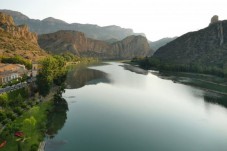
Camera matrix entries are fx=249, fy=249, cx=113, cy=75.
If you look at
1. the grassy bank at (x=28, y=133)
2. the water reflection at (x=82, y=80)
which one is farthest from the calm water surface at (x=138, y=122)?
the water reflection at (x=82, y=80)

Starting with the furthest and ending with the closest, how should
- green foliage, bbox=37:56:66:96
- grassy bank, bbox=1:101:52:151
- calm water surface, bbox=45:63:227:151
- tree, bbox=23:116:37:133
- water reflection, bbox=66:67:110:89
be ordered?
water reflection, bbox=66:67:110:89 → green foliage, bbox=37:56:66:96 → calm water surface, bbox=45:63:227:151 → tree, bbox=23:116:37:133 → grassy bank, bbox=1:101:52:151

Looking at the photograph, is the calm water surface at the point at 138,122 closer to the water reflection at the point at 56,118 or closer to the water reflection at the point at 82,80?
the water reflection at the point at 56,118

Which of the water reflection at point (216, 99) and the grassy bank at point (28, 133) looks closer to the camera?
the grassy bank at point (28, 133)

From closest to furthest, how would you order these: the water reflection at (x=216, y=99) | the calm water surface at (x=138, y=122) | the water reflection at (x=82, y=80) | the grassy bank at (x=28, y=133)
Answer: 1. the grassy bank at (x=28, y=133)
2. the calm water surface at (x=138, y=122)
3. the water reflection at (x=216, y=99)
4. the water reflection at (x=82, y=80)

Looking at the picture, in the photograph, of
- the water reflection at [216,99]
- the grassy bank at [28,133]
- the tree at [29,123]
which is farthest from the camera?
the water reflection at [216,99]

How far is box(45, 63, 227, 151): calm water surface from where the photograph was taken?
5531cm

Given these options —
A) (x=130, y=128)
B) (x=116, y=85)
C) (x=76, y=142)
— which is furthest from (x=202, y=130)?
(x=116, y=85)

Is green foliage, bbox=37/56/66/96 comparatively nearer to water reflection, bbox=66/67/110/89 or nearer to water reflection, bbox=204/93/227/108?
water reflection, bbox=66/67/110/89

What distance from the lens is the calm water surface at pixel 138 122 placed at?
181 feet

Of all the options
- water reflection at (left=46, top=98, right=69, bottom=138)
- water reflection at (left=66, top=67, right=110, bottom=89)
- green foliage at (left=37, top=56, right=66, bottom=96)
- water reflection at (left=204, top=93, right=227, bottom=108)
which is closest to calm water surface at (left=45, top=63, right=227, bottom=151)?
water reflection at (left=46, top=98, right=69, bottom=138)

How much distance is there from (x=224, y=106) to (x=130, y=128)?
45070 mm

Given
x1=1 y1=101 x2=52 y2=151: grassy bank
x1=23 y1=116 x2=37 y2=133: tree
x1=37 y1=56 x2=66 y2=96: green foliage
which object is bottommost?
x1=1 y1=101 x2=52 y2=151: grassy bank

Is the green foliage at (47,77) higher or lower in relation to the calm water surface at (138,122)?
higher

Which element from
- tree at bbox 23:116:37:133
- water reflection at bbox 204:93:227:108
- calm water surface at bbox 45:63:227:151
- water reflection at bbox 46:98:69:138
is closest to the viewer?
tree at bbox 23:116:37:133
